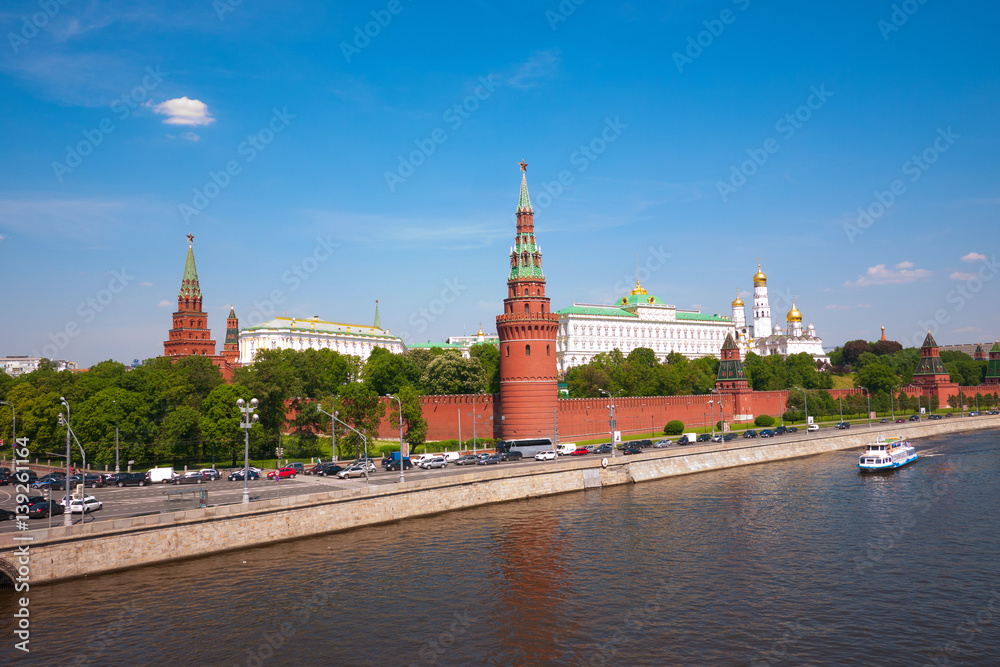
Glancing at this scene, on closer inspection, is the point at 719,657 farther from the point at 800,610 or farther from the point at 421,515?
the point at 421,515

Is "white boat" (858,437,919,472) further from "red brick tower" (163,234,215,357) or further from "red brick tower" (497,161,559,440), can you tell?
"red brick tower" (163,234,215,357)

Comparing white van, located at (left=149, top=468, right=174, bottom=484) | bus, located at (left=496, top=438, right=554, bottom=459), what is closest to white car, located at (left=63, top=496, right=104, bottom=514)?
white van, located at (left=149, top=468, right=174, bottom=484)

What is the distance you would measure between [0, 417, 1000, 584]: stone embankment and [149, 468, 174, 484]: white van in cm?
1947

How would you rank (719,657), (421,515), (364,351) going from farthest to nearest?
1. (364,351)
2. (421,515)
3. (719,657)

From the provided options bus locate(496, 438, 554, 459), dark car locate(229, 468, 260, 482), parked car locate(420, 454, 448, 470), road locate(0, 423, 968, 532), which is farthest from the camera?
bus locate(496, 438, 554, 459)

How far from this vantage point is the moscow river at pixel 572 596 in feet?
76.3

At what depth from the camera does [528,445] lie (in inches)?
2694

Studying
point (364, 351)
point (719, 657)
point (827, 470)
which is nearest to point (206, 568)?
point (719, 657)

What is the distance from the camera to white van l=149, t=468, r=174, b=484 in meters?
53.3

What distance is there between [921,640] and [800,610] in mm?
3923

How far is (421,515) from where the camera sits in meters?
44.2

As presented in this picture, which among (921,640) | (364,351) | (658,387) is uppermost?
(364,351)

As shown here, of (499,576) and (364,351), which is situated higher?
(364,351)

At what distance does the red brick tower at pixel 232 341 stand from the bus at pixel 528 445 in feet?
233
